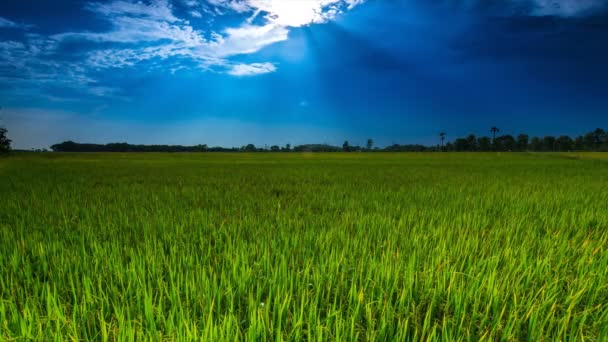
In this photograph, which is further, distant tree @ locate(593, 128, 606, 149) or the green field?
distant tree @ locate(593, 128, 606, 149)

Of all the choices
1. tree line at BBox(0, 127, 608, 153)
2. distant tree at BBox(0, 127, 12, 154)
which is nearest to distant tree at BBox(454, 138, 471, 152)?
tree line at BBox(0, 127, 608, 153)

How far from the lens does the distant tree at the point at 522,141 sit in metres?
170

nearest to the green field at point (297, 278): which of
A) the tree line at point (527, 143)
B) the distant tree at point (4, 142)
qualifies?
the distant tree at point (4, 142)

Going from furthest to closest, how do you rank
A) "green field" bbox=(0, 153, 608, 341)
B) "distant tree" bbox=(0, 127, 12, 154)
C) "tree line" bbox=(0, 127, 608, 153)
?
"tree line" bbox=(0, 127, 608, 153), "distant tree" bbox=(0, 127, 12, 154), "green field" bbox=(0, 153, 608, 341)

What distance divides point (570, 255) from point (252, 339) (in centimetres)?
324

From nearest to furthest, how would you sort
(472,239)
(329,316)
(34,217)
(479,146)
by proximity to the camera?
(329,316) → (472,239) → (34,217) → (479,146)

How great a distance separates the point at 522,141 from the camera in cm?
17200

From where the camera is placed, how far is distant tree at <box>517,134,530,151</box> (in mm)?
169650

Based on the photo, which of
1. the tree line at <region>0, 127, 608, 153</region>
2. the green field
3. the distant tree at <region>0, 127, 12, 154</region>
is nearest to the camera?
the green field

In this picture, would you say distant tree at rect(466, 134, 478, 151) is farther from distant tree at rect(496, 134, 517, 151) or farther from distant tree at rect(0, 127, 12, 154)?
distant tree at rect(0, 127, 12, 154)

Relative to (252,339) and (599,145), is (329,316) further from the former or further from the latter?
(599,145)

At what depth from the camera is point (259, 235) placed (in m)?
3.50

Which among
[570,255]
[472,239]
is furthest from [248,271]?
[570,255]

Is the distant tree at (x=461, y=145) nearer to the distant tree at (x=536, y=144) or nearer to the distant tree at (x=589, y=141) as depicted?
the distant tree at (x=536, y=144)
